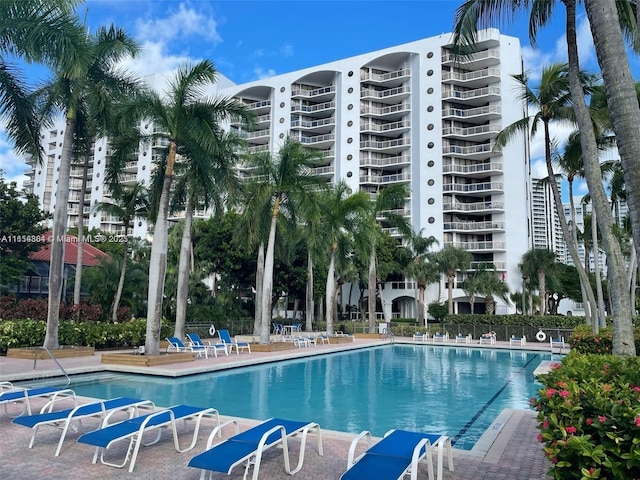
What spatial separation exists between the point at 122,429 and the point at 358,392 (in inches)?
315

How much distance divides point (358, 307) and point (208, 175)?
39.4m

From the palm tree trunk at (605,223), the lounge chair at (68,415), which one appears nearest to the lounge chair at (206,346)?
the lounge chair at (68,415)

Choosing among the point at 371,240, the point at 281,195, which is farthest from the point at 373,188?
the point at 281,195

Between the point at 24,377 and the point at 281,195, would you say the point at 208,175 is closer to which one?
the point at 281,195

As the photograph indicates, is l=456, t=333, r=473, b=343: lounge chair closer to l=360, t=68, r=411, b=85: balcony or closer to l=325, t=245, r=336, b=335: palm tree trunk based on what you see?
l=325, t=245, r=336, b=335: palm tree trunk

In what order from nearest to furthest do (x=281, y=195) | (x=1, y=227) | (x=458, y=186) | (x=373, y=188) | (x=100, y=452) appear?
(x=100, y=452), (x=281, y=195), (x=1, y=227), (x=458, y=186), (x=373, y=188)

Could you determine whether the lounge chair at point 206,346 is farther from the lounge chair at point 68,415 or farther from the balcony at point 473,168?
the balcony at point 473,168

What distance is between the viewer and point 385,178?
53469mm

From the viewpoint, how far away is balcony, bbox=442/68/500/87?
165 feet

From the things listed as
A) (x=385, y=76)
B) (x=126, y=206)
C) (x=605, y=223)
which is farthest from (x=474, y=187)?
(x=605, y=223)

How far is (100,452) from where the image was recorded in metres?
6.01

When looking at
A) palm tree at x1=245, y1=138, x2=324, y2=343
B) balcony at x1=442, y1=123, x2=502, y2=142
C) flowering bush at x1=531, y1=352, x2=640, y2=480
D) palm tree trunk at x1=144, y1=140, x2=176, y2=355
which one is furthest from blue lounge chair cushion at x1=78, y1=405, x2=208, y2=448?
balcony at x1=442, y1=123, x2=502, y2=142

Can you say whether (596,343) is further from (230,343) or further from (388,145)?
(388,145)

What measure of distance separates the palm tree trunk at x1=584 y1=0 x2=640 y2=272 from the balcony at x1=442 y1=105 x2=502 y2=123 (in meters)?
47.1
